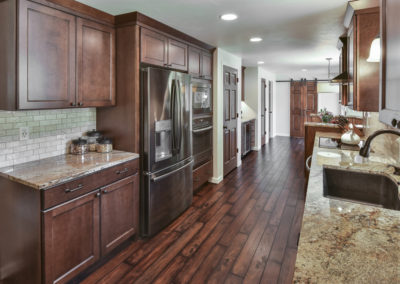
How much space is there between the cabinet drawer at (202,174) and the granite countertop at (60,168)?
152 centimetres

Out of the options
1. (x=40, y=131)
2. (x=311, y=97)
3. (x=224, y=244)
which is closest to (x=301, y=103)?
(x=311, y=97)

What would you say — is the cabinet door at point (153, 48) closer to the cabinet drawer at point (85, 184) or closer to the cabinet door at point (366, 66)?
the cabinet drawer at point (85, 184)

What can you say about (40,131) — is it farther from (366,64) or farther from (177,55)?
(366,64)

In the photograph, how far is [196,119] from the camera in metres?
3.87

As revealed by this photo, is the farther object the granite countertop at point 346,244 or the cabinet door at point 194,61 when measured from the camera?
the cabinet door at point 194,61

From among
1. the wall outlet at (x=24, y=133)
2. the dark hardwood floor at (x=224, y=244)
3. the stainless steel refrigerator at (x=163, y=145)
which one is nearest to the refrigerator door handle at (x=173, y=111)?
the stainless steel refrigerator at (x=163, y=145)

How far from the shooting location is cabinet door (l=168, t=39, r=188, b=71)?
10.3 ft

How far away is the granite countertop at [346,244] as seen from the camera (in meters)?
0.76

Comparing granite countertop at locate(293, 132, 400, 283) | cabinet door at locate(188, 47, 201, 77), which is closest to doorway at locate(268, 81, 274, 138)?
cabinet door at locate(188, 47, 201, 77)

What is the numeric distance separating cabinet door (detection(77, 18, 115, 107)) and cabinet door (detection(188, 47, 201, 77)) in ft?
3.90

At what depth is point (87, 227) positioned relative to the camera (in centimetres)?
211

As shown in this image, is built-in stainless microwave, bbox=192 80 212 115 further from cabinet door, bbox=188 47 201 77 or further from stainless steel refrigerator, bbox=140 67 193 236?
stainless steel refrigerator, bbox=140 67 193 236

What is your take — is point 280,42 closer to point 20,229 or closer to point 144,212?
point 144,212

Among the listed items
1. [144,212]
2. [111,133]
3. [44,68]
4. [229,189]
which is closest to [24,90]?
[44,68]
